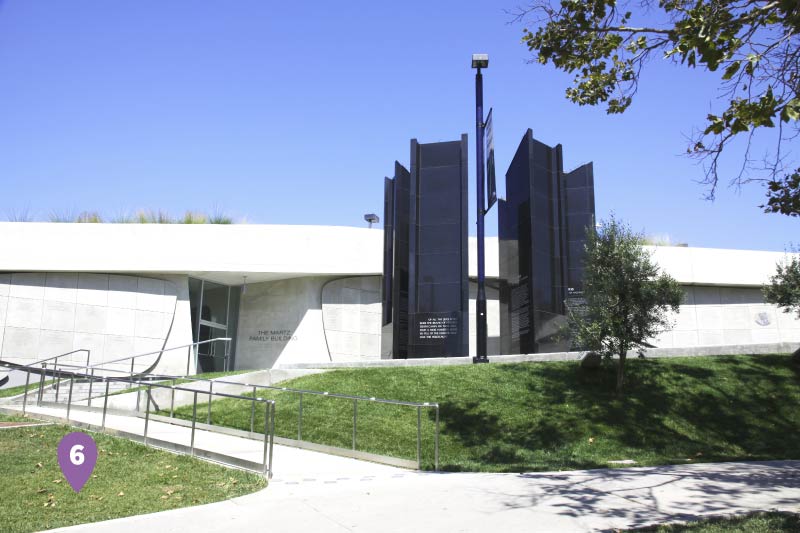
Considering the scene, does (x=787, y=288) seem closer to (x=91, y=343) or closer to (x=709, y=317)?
(x=709, y=317)

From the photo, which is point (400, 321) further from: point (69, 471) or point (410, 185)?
point (69, 471)

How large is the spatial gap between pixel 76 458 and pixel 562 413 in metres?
9.08

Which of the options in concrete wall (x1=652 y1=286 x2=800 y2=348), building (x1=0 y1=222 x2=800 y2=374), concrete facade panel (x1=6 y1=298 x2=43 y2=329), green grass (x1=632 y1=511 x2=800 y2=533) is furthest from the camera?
concrete wall (x1=652 y1=286 x2=800 y2=348)

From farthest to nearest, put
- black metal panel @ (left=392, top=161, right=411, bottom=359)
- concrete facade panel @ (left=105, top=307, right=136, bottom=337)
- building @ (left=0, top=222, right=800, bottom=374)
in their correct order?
concrete facade panel @ (left=105, top=307, right=136, bottom=337) < building @ (left=0, top=222, right=800, bottom=374) < black metal panel @ (left=392, top=161, right=411, bottom=359)

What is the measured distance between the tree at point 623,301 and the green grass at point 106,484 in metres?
8.80

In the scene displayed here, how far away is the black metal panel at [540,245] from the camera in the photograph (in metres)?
19.4

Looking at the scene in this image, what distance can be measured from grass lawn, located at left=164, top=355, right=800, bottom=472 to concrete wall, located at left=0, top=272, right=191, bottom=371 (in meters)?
8.36

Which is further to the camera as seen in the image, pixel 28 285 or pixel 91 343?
pixel 91 343

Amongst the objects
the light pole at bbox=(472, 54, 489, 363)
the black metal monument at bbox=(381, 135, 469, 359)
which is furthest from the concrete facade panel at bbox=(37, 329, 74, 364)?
the light pole at bbox=(472, 54, 489, 363)

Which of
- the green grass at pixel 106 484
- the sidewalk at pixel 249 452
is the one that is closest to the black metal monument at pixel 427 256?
the sidewalk at pixel 249 452

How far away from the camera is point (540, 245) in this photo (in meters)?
19.7

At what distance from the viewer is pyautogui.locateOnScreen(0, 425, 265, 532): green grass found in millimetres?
5977

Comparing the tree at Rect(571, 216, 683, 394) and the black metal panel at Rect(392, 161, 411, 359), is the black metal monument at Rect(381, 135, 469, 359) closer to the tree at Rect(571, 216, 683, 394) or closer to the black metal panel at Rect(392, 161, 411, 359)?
the black metal panel at Rect(392, 161, 411, 359)

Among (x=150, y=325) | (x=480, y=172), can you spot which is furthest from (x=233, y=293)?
(x=480, y=172)
